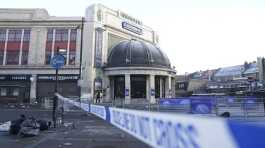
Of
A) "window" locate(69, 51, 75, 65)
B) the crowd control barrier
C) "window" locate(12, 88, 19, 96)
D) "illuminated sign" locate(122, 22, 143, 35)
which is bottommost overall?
the crowd control barrier

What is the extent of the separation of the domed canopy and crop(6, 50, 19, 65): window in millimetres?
16163

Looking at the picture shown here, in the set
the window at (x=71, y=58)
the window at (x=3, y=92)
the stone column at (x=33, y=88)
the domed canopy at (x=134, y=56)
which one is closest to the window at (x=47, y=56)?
the stone column at (x=33, y=88)

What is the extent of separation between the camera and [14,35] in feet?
176

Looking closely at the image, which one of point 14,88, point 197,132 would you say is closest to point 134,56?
point 14,88

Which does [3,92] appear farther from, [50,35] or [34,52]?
[50,35]

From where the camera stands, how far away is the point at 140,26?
67000mm

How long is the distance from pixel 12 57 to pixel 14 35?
13.2 feet

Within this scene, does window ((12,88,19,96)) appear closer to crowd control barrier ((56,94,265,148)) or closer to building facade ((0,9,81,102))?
building facade ((0,9,81,102))

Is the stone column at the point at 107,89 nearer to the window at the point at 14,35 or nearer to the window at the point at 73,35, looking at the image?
the window at the point at 73,35

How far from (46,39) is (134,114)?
50173 mm

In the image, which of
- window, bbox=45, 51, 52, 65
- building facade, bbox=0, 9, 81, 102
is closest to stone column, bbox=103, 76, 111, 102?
building facade, bbox=0, 9, 81, 102

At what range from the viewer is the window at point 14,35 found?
5359 cm

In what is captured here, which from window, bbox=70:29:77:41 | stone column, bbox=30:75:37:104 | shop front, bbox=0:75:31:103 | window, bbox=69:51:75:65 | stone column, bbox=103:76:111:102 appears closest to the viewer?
stone column, bbox=30:75:37:104

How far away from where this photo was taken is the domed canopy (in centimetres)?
5415
